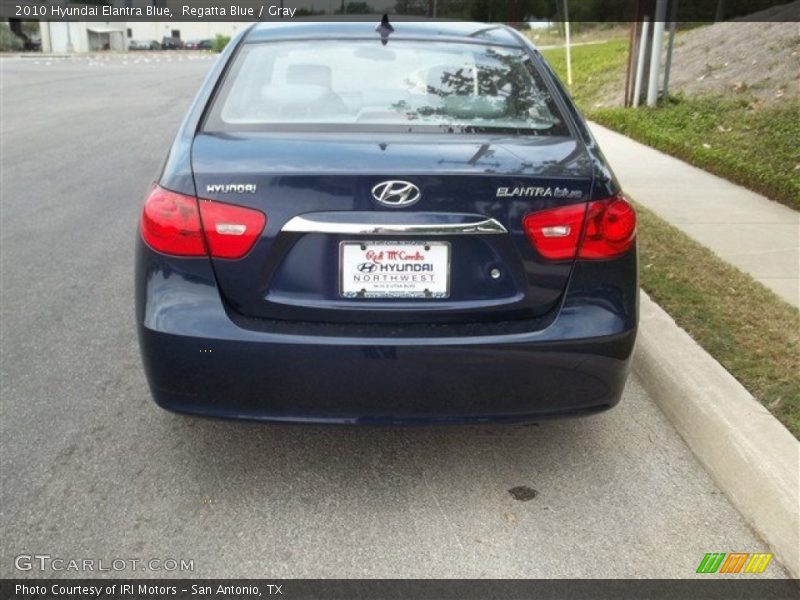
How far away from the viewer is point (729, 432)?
3.36 metres

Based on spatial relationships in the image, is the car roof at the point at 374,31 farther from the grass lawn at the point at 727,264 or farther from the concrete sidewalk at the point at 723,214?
the concrete sidewalk at the point at 723,214

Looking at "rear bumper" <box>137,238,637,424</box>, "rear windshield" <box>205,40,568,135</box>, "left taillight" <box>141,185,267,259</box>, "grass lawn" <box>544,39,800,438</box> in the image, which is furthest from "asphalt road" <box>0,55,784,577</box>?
"rear windshield" <box>205,40,568,135</box>

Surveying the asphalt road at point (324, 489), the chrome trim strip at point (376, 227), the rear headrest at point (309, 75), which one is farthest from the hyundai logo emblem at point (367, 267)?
the rear headrest at point (309, 75)

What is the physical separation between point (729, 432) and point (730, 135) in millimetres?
7393

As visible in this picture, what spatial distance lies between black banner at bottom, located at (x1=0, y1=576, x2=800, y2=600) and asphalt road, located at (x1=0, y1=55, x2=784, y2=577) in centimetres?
5

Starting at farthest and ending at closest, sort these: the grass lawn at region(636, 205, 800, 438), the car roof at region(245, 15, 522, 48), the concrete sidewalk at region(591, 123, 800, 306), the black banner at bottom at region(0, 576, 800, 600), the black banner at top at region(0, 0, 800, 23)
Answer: the black banner at top at region(0, 0, 800, 23) < the concrete sidewalk at region(591, 123, 800, 306) < the car roof at region(245, 15, 522, 48) < the grass lawn at region(636, 205, 800, 438) < the black banner at bottom at region(0, 576, 800, 600)

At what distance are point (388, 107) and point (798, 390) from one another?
2.07m

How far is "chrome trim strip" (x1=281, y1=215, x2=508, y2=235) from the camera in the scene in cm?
279

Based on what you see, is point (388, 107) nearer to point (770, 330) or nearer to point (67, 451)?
point (67, 451)

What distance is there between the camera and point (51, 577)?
107 inches

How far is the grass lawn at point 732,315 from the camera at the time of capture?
380 cm

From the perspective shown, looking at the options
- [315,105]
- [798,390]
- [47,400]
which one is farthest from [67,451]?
[798,390]

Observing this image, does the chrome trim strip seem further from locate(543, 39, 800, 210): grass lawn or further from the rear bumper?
locate(543, 39, 800, 210): grass lawn

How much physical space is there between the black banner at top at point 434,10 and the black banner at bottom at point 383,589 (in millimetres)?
2706
